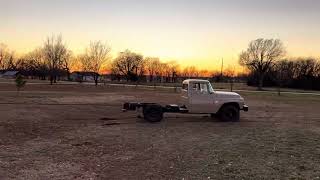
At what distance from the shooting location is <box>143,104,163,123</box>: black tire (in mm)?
23141

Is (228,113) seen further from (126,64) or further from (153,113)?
(126,64)

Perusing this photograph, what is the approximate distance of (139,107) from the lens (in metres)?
23.9

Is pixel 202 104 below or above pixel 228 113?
above

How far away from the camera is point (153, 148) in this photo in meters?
15.1

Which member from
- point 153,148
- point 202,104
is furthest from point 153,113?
point 153,148

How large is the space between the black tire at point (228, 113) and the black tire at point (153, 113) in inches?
119

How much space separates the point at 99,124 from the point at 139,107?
299cm

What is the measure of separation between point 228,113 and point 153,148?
32.3 ft

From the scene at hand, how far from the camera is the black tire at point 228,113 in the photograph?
79.6ft

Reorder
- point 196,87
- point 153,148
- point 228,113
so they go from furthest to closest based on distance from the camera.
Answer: point 228,113 → point 196,87 → point 153,148

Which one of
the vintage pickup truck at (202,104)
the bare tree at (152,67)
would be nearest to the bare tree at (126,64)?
the bare tree at (152,67)

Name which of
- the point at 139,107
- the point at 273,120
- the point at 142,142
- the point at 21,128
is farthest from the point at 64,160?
the point at 273,120

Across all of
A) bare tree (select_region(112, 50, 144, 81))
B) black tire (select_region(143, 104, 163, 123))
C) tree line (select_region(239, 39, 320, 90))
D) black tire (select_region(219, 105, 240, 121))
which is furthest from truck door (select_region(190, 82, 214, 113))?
bare tree (select_region(112, 50, 144, 81))

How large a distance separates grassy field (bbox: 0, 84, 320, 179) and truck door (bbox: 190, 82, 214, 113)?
0.70 metres
